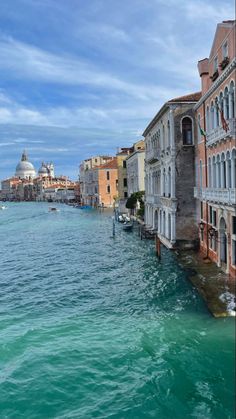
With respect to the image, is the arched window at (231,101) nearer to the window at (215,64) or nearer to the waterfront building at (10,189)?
the window at (215,64)

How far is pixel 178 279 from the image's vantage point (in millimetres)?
16125

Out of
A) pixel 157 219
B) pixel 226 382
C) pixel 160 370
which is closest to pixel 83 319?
pixel 160 370

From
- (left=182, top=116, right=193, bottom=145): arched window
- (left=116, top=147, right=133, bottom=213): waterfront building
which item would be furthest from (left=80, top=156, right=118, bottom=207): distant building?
(left=182, top=116, right=193, bottom=145): arched window

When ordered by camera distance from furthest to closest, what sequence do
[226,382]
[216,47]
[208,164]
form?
[208,164] → [216,47] → [226,382]

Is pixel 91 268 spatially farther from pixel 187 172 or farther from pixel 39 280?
pixel 187 172

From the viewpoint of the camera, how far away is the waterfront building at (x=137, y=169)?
143 ft

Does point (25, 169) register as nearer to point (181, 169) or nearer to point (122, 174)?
point (122, 174)

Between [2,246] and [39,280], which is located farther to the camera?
[2,246]

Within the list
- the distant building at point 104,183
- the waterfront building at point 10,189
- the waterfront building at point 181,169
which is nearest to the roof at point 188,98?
the waterfront building at point 181,169

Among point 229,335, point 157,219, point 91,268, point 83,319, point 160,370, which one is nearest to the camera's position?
point 160,370

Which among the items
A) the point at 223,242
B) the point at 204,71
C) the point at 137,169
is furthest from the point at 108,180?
the point at 223,242

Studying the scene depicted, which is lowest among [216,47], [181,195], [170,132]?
[181,195]

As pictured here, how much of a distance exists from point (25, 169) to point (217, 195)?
569 feet

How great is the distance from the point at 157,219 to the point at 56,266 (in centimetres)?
918
